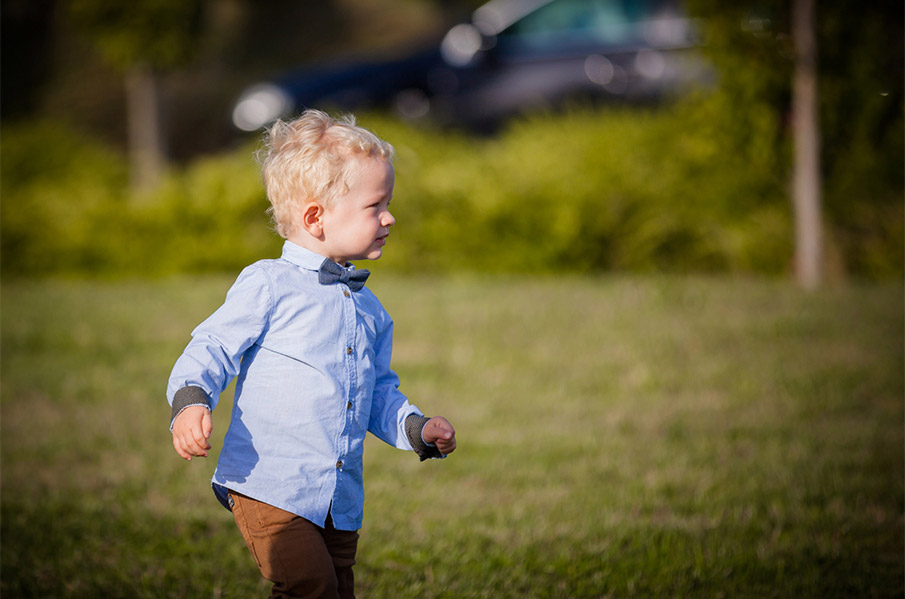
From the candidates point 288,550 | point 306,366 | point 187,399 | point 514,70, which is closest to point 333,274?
point 306,366

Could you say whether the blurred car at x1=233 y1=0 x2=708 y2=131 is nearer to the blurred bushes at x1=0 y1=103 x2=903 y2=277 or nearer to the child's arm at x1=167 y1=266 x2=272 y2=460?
the blurred bushes at x1=0 y1=103 x2=903 y2=277

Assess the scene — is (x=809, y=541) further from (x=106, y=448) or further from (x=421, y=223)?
(x=421, y=223)

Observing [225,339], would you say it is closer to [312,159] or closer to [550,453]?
[312,159]

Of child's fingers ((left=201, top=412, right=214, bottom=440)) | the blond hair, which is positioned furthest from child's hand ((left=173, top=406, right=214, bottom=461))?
the blond hair

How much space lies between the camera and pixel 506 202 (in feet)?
25.1

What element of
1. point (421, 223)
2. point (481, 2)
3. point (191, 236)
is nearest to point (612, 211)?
point (421, 223)

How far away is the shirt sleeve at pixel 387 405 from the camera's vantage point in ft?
7.34

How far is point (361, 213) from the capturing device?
2176 mm

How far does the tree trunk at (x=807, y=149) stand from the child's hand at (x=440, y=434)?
5.42 meters

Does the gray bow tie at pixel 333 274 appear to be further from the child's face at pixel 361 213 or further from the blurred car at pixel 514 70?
the blurred car at pixel 514 70

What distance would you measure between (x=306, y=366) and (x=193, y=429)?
1.07ft

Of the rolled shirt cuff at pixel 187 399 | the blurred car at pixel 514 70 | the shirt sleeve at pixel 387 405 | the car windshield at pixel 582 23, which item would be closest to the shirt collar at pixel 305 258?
the shirt sleeve at pixel 387 405

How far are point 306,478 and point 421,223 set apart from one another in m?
5.94

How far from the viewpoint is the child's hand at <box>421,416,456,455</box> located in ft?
6.78
